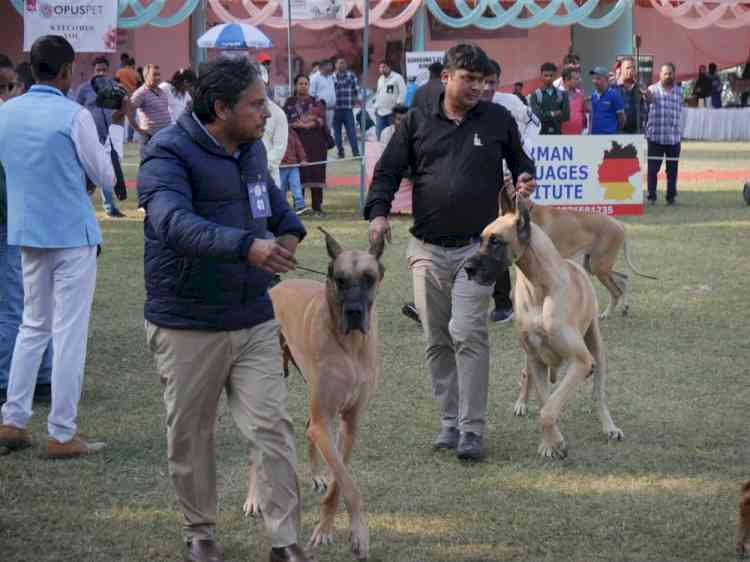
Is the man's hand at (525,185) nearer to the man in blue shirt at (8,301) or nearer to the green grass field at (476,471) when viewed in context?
the green grass field at (476,471)

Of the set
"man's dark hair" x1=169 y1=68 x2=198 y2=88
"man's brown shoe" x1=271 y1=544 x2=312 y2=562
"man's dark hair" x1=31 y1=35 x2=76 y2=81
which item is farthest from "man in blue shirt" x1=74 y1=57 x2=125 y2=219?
"man's brown shoe" x1=271 y1=544 x2=312 y2=562

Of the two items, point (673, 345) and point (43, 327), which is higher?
point (43, 327)

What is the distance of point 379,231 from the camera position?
580 cm

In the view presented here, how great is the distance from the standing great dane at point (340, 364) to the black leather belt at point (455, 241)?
0.99 meters

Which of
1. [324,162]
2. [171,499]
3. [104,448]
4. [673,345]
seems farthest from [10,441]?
[324,162]

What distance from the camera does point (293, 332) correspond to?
5758mm

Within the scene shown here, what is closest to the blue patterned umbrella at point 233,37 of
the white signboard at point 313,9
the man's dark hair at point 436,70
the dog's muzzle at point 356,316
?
the white signboard at point 313,9

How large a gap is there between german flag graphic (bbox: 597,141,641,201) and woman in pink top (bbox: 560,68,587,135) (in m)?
2.91

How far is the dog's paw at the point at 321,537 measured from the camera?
5113 mm

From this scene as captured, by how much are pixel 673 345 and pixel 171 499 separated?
16.3 ft

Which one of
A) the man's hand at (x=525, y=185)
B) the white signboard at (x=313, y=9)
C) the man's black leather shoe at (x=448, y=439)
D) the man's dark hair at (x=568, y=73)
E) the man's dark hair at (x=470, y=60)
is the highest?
the white signboard at (x=313, y=9)

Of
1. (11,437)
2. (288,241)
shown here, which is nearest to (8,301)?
(11,437)

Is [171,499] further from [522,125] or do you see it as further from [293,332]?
[522,125]

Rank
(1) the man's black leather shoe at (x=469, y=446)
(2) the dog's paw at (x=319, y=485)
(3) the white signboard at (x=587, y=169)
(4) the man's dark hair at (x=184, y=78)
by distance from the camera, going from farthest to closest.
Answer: (4) the man's dark hair at (x=184, y=78) < (3) the white signboard at (x=587, y=169) < (1) the man's black leather shoe at (x=469, y=446) < (2) the dog's paw at (x=319, y=485)
